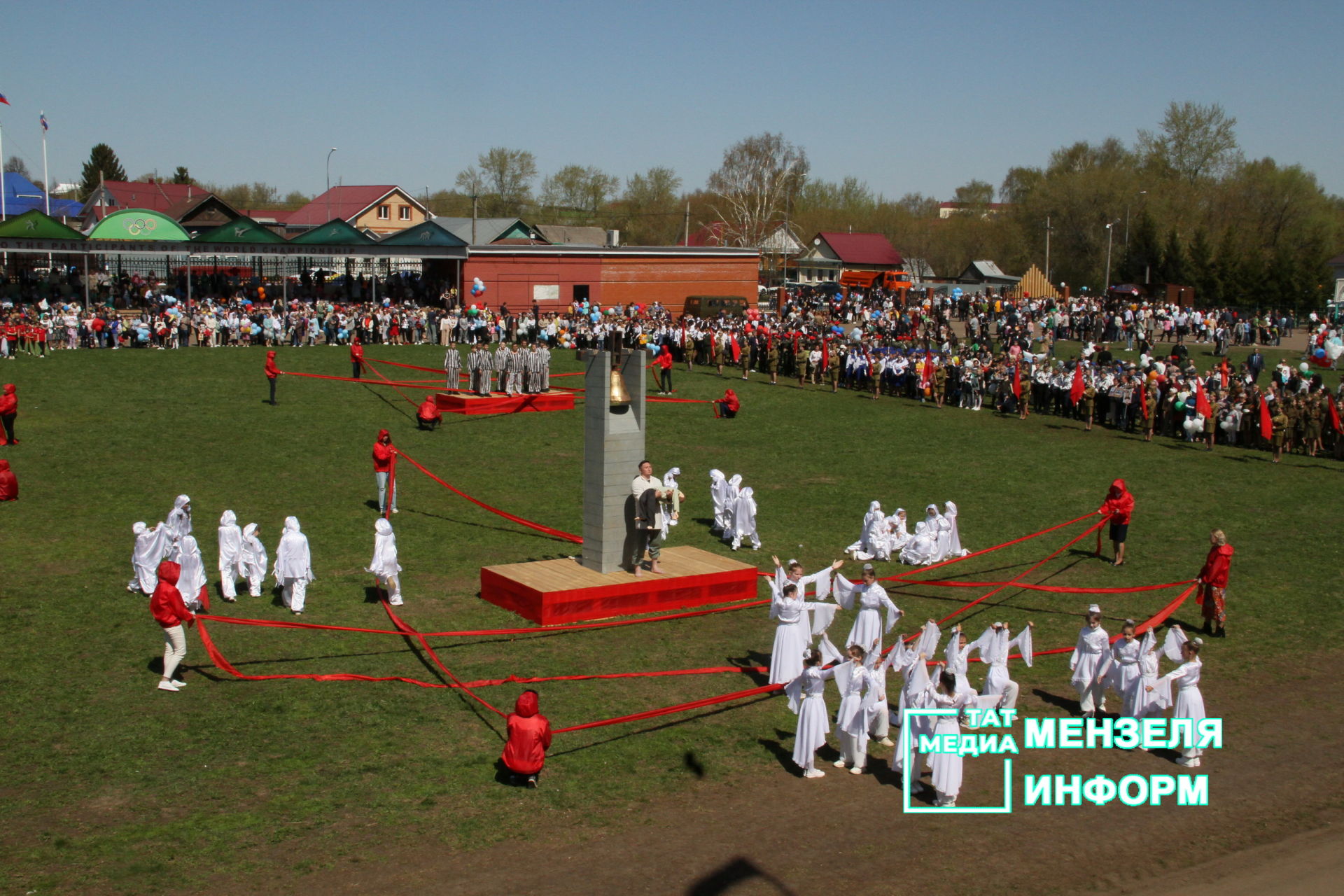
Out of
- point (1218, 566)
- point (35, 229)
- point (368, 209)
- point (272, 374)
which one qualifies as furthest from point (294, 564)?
point (368, 209)

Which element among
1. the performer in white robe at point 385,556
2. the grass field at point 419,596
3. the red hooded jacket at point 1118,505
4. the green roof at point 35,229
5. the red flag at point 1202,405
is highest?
the green roof at point 35,229

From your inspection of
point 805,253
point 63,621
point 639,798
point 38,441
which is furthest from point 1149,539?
point 805,253

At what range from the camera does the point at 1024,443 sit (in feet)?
89.4

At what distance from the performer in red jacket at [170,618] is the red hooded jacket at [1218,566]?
471 inches

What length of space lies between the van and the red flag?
25.5 m

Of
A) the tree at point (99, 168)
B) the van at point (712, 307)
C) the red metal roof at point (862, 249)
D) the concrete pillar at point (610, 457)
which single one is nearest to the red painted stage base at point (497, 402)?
the concrete pillar at point (610, 457)

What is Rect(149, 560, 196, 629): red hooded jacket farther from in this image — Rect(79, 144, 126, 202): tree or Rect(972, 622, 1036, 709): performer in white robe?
Rect(79, 144, 126, 202): tree

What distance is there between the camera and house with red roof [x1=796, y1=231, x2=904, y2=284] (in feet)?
278

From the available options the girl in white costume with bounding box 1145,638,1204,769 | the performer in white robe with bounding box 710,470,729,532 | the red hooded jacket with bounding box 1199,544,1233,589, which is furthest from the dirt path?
the performer in white robe with bounding box 710,470,729,532

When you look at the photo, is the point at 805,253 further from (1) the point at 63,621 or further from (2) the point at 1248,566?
(1) the point at 63,621

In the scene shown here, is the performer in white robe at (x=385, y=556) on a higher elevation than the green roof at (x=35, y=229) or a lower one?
lower

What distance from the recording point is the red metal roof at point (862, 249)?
3344 inches

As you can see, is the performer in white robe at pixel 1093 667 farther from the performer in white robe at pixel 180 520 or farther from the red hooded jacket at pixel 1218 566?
the performer in white robe at pixel 180 520

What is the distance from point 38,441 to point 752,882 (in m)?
21.0
